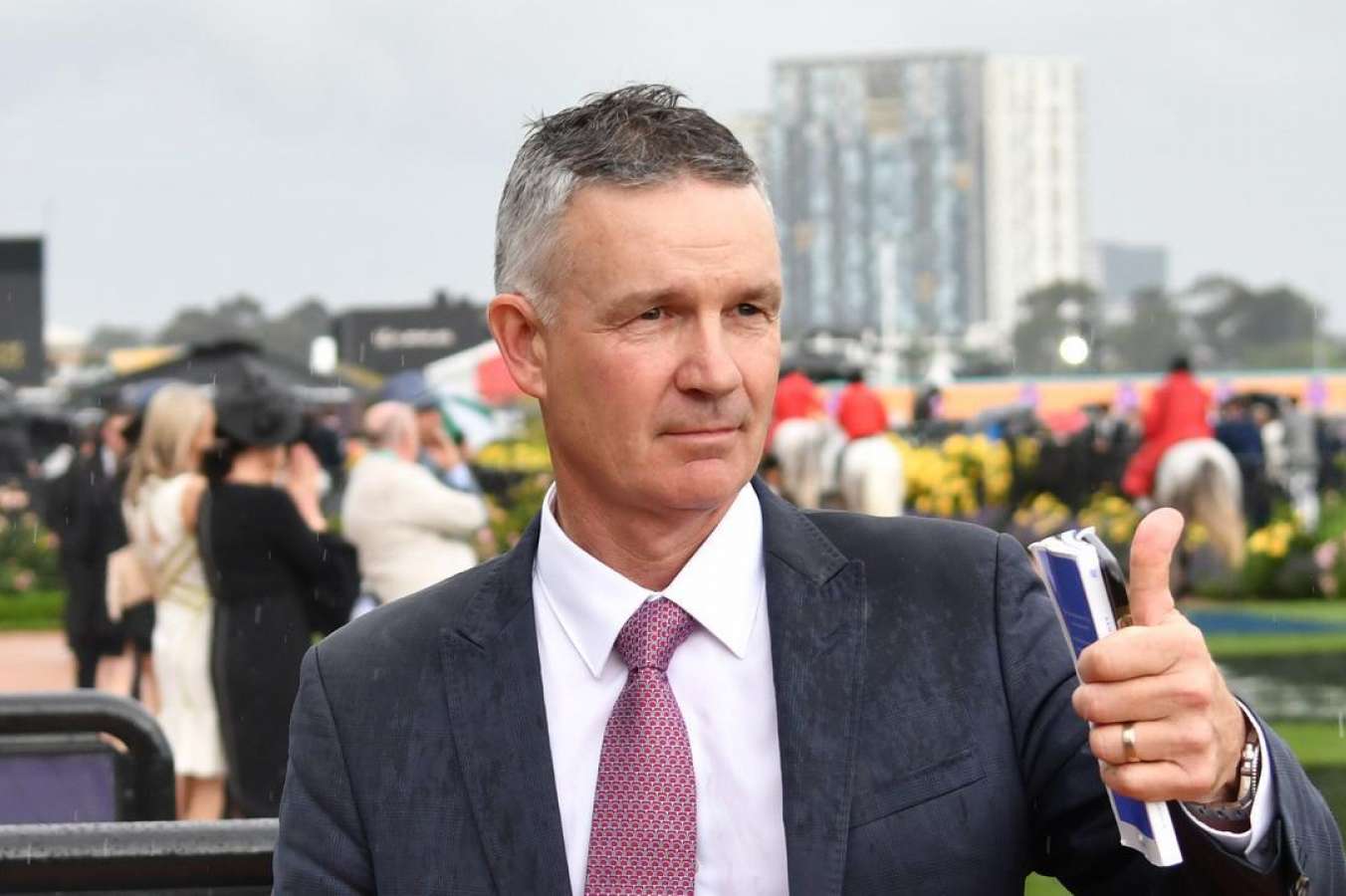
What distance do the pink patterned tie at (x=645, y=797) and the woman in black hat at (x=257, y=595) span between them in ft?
13.8

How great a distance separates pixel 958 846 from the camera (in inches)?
67.3

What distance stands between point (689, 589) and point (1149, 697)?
21.6 inches

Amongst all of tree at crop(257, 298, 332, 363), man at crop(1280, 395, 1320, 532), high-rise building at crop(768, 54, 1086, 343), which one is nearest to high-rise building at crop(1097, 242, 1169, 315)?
high-rise building at crop(768, 54, 1086, 343)

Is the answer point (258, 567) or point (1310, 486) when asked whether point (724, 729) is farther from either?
point (1310, 486)

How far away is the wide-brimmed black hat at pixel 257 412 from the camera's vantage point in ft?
20.0

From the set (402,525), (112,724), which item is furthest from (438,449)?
(112,724)

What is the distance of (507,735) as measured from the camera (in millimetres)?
1808

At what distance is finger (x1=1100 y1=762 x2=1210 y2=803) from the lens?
55.7 inches

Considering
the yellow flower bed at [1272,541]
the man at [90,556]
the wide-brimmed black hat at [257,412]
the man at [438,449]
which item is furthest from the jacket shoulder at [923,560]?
the yellow flower bed at [1272,541]

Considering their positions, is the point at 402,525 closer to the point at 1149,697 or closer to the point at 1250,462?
the point at 1149,697

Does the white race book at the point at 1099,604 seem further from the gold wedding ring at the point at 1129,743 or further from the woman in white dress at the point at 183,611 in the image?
the woman in white dress at the point at 183,611

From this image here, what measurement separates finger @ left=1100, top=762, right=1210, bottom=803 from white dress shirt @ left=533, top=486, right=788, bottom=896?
418mm

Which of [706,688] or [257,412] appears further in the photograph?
[257,412]

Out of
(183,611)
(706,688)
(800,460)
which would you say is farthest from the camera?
(800,460)
